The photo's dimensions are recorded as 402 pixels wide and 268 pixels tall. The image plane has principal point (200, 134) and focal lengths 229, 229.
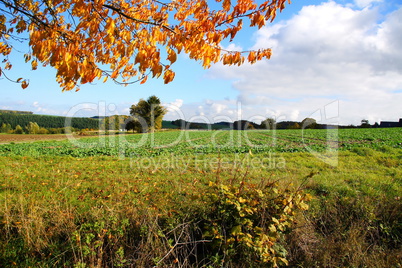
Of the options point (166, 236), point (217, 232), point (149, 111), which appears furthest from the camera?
point (149, 111)

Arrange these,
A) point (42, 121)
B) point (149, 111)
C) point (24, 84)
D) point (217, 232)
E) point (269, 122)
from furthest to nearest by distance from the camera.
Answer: point (42, 121), point (149, 111), point (269, 122), point (24, 84), point (217, 232)

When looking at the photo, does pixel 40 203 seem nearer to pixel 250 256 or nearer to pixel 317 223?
pixel 250 256

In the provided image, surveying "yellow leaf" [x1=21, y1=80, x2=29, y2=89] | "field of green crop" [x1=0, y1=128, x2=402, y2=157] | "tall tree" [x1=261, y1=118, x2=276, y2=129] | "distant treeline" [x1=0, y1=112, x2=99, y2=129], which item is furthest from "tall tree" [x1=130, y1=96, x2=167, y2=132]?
"yellow leaf" [x1=21, y1=80, x2=29, y2=89]

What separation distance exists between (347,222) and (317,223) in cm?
56

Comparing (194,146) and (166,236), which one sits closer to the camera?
(166,236)

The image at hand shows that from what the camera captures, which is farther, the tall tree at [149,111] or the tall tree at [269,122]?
the tall tree at [149,111]

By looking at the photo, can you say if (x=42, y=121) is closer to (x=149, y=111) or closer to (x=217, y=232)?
(x=149, y=111)

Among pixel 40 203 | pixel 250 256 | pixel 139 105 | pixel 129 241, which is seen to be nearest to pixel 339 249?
pixel 250 256

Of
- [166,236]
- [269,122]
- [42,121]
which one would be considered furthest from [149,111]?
[42,121]

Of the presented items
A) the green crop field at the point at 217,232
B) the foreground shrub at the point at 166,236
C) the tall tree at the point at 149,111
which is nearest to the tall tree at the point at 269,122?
the green crop field at the point at 217,232

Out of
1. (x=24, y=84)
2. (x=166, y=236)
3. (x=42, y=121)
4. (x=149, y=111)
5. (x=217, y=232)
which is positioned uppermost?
(x=149, y=111)

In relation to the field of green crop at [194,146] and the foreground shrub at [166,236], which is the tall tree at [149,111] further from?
the foreground shrub at [166,236]

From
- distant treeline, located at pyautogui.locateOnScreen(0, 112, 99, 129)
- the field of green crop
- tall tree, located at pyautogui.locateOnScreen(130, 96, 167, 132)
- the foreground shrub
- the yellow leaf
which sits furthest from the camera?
distant treeline, located at pyautogui.locateOnScreen(0, 112, 99, 129)

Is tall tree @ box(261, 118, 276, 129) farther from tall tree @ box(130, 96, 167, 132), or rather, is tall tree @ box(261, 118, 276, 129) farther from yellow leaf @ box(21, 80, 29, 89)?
tall tree @ box(130, 96, 167, 132)
